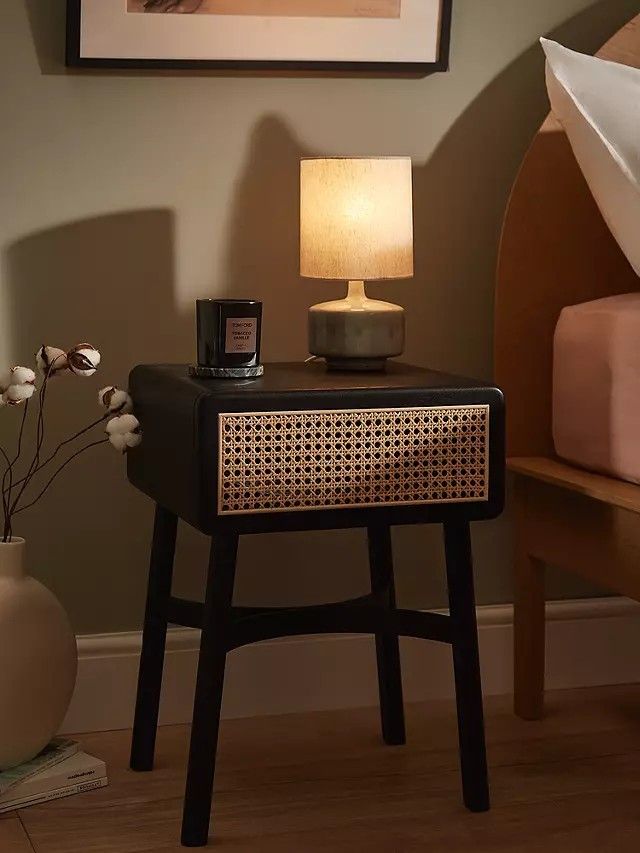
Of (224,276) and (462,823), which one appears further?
(224,276)

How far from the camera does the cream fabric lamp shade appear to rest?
1.97 meters

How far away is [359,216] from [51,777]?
945mm

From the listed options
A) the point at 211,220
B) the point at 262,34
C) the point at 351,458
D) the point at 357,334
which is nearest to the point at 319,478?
the point at 351,458

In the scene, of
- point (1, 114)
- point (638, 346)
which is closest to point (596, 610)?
point (638, 346)

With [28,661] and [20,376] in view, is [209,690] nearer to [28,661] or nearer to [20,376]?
[28,661]

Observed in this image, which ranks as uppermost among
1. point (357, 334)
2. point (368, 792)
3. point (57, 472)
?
point (357, 334)

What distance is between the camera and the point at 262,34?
216cm

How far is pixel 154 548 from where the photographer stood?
204 centimetres

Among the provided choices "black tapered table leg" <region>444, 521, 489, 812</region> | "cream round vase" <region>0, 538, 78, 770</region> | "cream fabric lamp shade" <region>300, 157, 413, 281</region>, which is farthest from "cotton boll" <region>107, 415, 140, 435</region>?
"black tapered table leg" <region>444, 521, 489, 812</region>

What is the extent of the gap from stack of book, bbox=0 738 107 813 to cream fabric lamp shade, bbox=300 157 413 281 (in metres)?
0.82

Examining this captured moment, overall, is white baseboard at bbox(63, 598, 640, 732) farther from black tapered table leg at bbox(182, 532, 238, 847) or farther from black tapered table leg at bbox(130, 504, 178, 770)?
black tapered table leg at bbox(182, 532, 238, 847)

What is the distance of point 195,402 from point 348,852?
625mm

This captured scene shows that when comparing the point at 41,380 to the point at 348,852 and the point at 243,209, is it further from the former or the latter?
the point at 348,852

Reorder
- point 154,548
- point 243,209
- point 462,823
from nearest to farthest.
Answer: point 462,823
point 154,548
point 243,209
